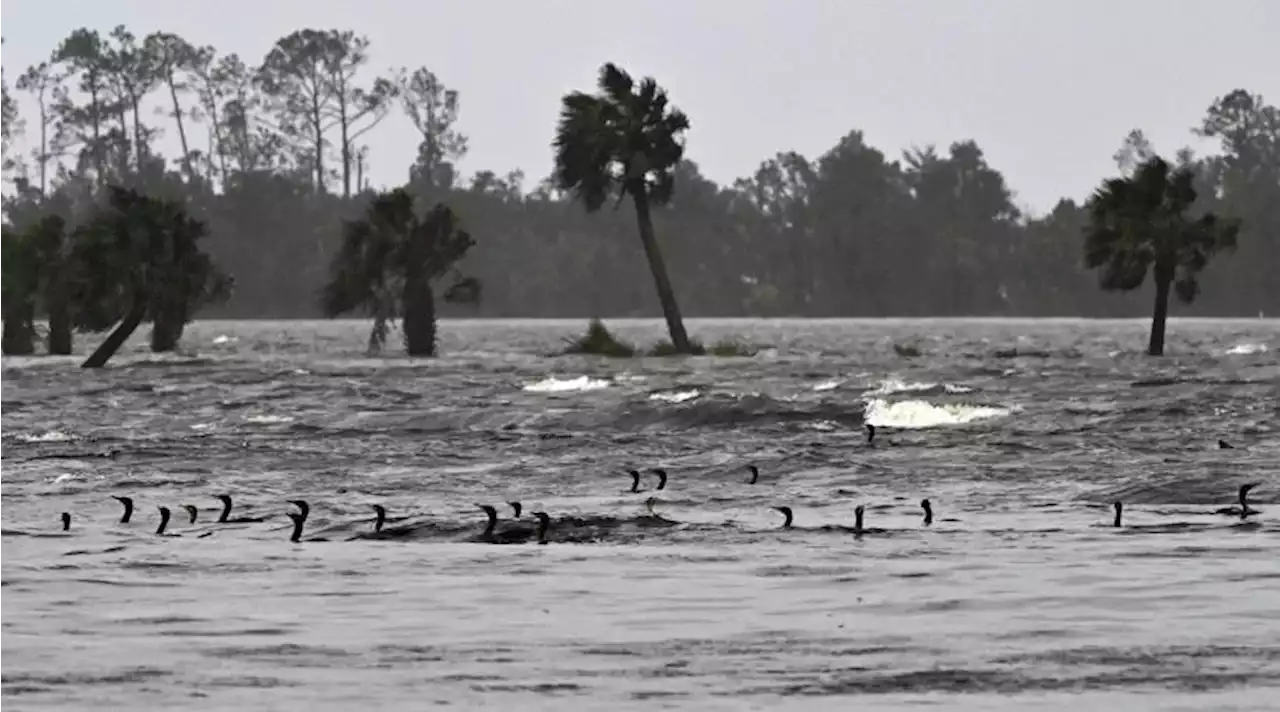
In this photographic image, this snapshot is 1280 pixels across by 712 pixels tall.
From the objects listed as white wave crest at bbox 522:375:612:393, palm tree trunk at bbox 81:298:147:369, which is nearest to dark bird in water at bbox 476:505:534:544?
white wave crest at bbox 522:375:612:393

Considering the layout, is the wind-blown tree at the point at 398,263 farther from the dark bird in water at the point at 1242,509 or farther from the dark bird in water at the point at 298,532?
the dark bird in water at the point at 298,532

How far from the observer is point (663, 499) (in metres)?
26.2

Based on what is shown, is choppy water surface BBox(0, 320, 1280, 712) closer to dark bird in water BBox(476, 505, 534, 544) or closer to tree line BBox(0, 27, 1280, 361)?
dark bird in water BBox(476, 505, 534, 544)

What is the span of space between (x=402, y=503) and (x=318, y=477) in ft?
12.6

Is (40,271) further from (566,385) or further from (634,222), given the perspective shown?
(634,222)

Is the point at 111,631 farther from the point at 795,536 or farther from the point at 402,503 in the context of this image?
the point at 402,503

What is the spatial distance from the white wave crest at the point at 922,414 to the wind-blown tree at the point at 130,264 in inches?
1183

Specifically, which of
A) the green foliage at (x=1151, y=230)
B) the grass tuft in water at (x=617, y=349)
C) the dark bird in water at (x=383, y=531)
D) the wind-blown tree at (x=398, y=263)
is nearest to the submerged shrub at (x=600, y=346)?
the grass tuft in water at (x=617, y=349)

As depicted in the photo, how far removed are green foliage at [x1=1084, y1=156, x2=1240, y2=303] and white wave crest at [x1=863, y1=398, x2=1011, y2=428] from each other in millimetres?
30035

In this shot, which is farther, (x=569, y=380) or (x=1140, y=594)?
(x=569, y=380)

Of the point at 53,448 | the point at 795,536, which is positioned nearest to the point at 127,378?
the point at 53,448

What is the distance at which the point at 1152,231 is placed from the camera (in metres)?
70.6

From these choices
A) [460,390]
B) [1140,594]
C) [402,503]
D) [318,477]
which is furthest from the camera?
[460,390]

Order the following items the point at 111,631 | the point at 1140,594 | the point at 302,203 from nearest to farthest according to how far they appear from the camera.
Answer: the point at 111,631 < the point at 1140,594 < the point at 302,203
